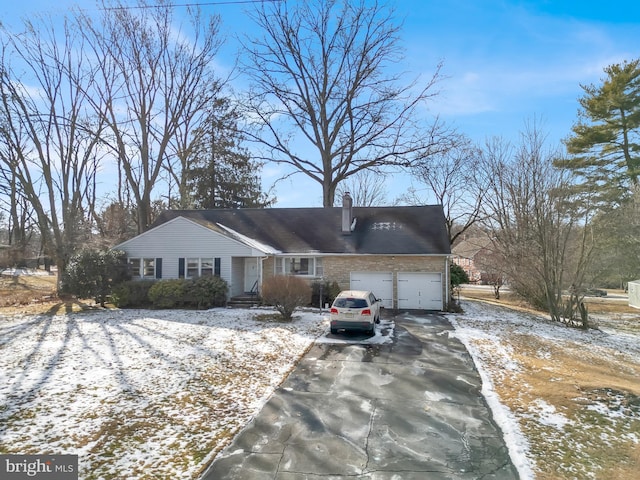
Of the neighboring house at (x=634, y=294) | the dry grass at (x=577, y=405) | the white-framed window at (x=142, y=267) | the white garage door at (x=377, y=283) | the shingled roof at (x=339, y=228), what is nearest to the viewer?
the dry grass at (x=577, y=405)

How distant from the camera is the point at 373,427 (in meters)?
6.23

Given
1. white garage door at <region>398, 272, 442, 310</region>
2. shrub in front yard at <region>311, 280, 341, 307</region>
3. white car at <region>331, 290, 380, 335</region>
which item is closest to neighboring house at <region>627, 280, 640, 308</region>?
white garage door at <region>398, 272, 442, 310</region>

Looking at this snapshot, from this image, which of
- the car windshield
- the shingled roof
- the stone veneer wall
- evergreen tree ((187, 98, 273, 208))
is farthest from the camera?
evergreen tree ((187, 98, 273, 208))

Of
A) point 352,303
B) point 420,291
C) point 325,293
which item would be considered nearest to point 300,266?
point 325,293

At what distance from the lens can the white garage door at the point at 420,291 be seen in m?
19.9

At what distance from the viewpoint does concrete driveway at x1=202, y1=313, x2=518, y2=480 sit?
4980mm

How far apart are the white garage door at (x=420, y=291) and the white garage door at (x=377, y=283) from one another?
53cm

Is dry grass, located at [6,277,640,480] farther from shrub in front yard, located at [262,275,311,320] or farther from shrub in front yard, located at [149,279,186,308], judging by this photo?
shrub in front yard, located at [149,279,186,308]

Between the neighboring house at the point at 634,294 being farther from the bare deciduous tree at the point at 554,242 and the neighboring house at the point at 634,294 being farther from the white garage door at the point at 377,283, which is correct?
the white garage door at the point at 377,283

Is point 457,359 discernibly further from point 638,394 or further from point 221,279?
point 221,279

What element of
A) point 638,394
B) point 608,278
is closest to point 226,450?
point 638,394

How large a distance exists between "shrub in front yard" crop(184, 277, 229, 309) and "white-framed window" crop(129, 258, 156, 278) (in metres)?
3.19

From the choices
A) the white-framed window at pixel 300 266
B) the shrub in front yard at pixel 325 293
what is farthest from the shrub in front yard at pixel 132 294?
the shrub in front yard at pixel 325 293

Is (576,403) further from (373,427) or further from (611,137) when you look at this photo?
(611,137)
